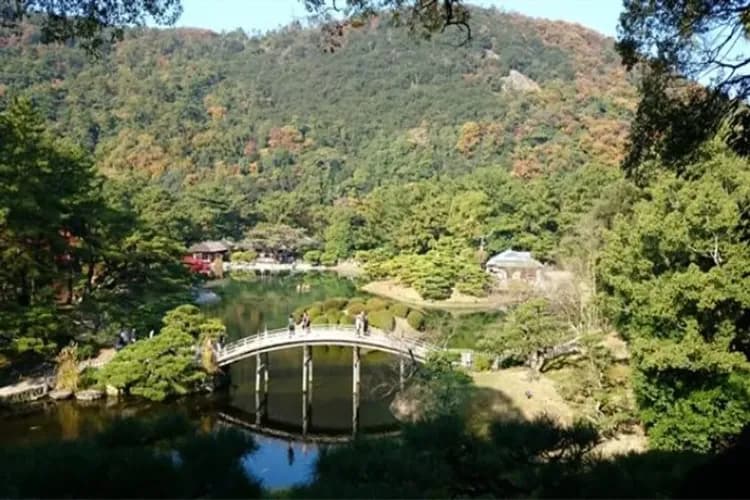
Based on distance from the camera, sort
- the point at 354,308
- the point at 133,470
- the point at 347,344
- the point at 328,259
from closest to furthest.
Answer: the point at 133,470
the point at 347,344
the point at 354,308
the point at 328,259

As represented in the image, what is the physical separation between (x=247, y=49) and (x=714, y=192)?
120m

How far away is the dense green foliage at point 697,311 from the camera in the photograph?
1124 cm

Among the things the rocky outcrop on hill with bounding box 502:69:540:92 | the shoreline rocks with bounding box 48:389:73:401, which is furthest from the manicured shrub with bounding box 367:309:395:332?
the rocky outcrop on hill with bounding box 502:69:540:92

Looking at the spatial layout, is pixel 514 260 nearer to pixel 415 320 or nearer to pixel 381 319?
pixel 415 320

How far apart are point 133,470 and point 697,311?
405 inches

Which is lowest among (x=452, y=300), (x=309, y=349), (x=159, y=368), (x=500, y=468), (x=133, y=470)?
(x=452, y=300)

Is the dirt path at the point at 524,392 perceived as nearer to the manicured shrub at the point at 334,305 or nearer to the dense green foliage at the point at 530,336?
the dense green foliage at the point at 530,336

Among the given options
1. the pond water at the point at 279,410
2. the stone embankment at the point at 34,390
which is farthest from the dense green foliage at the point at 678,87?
the stone embankment at the point at 34,390

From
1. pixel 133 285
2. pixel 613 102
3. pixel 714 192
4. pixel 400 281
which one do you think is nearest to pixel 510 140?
pixel 613 102

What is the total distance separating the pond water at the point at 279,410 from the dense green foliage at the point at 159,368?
351 millimetres

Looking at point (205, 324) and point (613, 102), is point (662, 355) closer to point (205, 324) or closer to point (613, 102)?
point (205, 324)

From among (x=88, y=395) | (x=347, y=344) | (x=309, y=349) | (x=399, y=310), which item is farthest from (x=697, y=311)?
(x=399, y=310)

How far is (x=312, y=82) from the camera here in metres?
104

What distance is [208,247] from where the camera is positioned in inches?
1697
